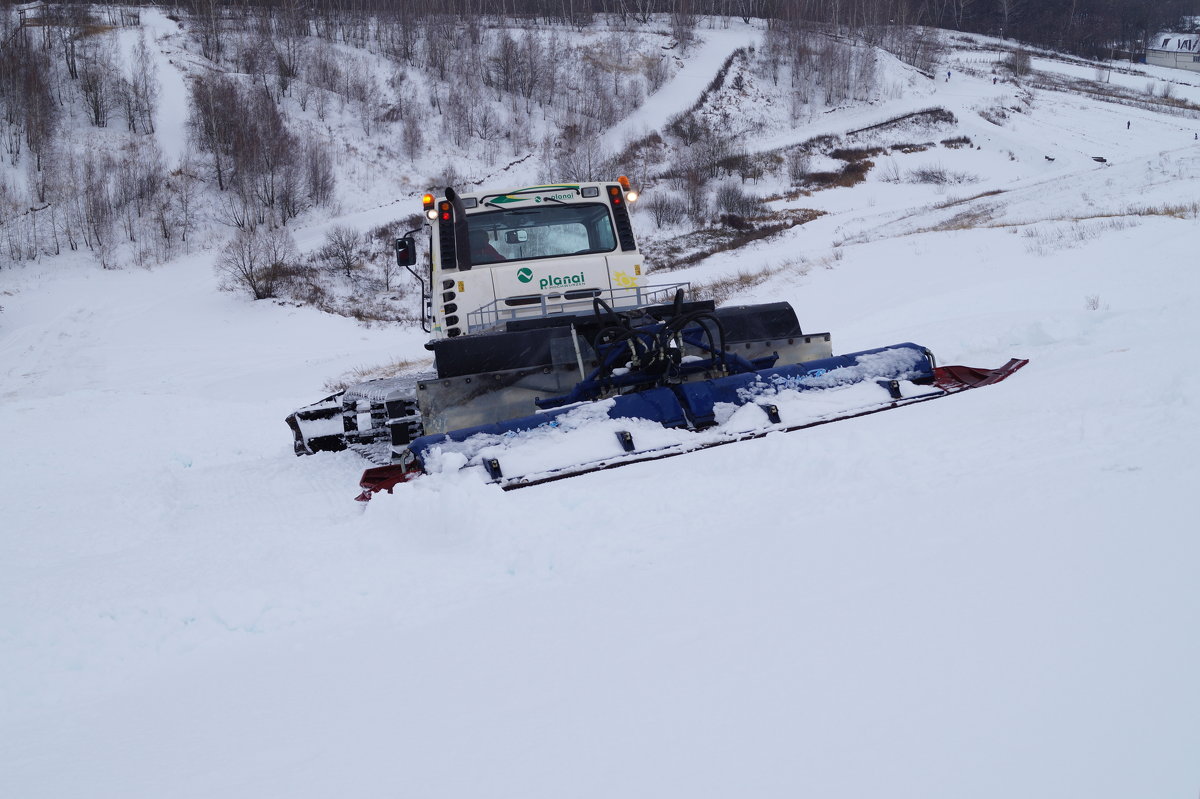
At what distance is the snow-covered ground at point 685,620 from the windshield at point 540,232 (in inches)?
109

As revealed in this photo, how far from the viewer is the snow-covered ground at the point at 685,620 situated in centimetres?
212

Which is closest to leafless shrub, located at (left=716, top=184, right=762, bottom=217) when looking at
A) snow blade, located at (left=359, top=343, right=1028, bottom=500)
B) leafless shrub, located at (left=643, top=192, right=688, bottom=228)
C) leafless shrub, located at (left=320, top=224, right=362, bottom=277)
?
leafless shrub, located at (left=643, top=192, right=688, bottom=228)

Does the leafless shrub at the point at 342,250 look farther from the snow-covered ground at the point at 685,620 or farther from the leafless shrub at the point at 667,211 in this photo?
the snow-covered ground at the point at 685,620

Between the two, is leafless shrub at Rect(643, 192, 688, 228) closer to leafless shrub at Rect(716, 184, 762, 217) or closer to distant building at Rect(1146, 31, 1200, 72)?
leafless shrub at Rect(716, 184, 762, 217)

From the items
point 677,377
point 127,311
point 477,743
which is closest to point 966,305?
point 677,377

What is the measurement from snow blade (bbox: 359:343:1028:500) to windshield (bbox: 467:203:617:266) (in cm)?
299

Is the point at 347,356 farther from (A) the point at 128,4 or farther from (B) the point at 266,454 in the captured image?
(A) the point at 128,4

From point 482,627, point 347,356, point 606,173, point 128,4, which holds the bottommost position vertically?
point 347,356

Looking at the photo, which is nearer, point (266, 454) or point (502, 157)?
point (266, 454)

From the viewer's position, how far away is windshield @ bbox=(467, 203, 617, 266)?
793 cm

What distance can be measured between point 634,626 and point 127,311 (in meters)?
29.3

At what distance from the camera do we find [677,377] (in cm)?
588

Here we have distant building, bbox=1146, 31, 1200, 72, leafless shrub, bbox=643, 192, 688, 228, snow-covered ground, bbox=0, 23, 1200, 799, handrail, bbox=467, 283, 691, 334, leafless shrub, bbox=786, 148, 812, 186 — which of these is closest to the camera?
snow-covered ground, bbox=0, 23, 1200, 799

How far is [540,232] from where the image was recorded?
806 centimetres
